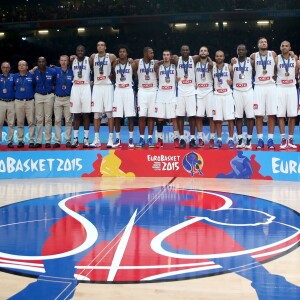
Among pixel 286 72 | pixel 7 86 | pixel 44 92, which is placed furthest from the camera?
pixel 7 86

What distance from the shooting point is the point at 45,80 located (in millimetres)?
9281

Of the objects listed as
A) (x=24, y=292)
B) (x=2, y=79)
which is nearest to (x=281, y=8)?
(x=2, y=79)

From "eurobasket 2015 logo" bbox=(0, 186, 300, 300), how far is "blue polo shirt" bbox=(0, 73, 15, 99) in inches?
130

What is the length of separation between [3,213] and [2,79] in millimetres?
4245

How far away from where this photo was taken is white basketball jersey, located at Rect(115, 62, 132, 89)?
356 inches

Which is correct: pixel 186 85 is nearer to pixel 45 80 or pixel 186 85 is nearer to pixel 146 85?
pixel 146 85

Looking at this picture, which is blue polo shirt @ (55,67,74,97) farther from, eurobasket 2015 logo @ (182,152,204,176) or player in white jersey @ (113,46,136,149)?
eurobasket 2015 logo @ (182,152,204,176)

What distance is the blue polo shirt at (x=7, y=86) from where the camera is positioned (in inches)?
372

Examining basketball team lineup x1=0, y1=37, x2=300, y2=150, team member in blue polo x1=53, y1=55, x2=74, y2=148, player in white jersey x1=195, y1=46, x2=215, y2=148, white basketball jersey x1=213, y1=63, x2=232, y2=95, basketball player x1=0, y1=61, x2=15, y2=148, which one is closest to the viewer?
basketball team lineup x1=0, y1=37, x2=300, y2=150

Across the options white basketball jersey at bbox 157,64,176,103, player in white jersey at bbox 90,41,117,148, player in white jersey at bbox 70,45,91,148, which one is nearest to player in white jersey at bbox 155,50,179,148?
white basketball jersey at bbox 157,64,176,103

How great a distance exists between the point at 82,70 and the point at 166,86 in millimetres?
1630

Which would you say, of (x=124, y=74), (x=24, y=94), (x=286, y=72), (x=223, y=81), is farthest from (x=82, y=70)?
(x=286, y=72)

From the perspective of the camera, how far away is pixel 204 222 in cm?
547

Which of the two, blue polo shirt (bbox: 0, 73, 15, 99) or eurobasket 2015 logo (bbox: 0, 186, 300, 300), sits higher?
blue polo shirt (bbox: 0, 73, 15, 99)
